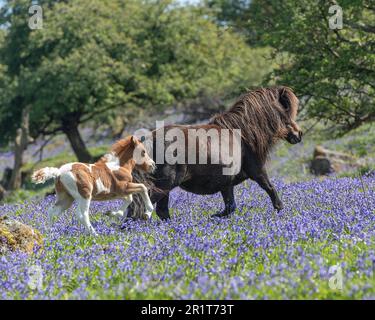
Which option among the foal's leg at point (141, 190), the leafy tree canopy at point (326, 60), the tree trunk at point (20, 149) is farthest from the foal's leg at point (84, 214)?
the tree trunk at point (20, 149)

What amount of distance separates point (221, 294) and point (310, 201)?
199 inches

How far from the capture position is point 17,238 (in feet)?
25.1

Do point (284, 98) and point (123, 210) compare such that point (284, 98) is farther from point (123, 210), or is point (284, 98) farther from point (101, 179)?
point (101, 179)

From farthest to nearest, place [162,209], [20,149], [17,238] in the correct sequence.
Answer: [20,149]
[162,209]
[17,238]

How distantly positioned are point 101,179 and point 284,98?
3.20 meters

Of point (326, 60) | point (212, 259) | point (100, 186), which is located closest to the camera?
point (212, 259)

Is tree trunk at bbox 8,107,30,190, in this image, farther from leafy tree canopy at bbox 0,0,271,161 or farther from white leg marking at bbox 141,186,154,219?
white leg marking at bbox 141,186,154,219

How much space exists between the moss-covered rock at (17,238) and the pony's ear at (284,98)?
427cm

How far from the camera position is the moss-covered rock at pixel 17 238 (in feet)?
24.6

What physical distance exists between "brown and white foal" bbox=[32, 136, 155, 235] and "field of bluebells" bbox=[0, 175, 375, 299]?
32 cm

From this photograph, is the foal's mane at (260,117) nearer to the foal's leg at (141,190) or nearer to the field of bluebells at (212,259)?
the field of bluebells at (212,259)

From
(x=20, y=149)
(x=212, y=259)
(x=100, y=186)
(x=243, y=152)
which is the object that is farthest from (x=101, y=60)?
(x=212, y=259)
